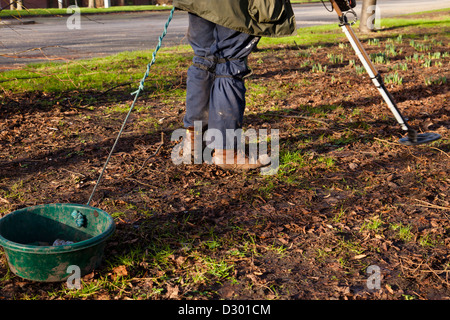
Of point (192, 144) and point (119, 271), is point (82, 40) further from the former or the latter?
point (119, 271)

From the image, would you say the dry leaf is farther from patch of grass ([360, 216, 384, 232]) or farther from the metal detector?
the metal detector

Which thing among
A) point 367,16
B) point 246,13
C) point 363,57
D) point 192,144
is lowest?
point 192,144

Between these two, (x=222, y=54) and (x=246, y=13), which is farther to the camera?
(x=222, y=54)

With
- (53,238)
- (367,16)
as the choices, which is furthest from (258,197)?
(367,16)

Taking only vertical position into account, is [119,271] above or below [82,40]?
below

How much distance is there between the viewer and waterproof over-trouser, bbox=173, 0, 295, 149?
3.57 m

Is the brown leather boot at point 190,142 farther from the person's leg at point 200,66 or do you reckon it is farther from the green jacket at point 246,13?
the green jacket at point 246,13

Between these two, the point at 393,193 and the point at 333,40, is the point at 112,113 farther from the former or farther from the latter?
the point at 333,40

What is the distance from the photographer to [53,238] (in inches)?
112

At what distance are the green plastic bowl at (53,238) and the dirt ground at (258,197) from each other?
11cm

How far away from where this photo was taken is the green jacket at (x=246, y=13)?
11.6ft

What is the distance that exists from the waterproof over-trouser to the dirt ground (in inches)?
18.6

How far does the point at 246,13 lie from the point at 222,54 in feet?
1.26
